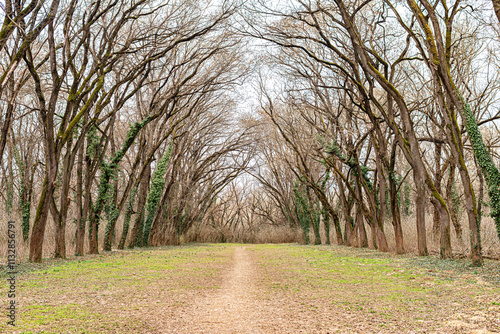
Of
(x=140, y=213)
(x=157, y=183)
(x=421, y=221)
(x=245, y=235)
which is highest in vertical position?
(x=157, y=183)

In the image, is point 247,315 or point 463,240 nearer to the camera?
point 247,315

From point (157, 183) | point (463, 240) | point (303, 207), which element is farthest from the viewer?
point (303, 207)

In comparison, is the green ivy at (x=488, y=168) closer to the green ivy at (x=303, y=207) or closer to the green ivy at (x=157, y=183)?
the green ivy at (x=157, y=183)

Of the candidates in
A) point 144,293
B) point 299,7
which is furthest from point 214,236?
point 144,293

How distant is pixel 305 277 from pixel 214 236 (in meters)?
18.7

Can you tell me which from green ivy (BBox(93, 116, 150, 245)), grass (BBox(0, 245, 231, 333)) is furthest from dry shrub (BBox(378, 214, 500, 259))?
green ivy (BBox(93, 116, 150, 245))

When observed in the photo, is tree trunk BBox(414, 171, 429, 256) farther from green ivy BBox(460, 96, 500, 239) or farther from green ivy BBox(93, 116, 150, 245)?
green ivy BBox(93, 116, 150, 245)

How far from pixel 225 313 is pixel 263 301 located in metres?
0.69

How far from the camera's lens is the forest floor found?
3.13 metres

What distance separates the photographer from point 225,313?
150 inches

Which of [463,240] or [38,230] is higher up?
[38,230]

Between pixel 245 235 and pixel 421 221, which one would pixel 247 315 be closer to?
pixel 421 221

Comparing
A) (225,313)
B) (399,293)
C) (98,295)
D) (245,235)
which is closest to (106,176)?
(98,295)

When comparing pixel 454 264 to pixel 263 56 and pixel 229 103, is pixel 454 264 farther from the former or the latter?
pixel 229 103
